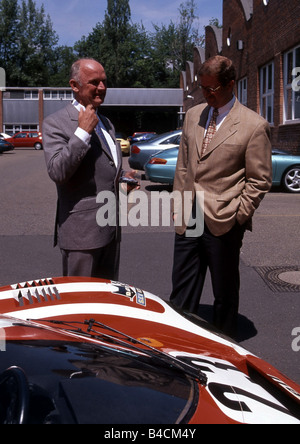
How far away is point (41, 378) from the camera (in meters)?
1.50

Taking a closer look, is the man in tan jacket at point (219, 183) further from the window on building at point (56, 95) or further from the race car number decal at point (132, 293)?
the window on building at point (56, 95)

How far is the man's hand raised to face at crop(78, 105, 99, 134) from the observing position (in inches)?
118

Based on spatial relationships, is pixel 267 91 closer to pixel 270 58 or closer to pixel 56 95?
pixel 270 58

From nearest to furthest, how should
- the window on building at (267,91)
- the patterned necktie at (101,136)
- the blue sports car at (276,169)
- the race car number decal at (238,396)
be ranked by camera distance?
the race car number decal at (238,396) < the patterned necktie at (101,136) < the blue sports car at (276,169) < the window on building at (267,91)

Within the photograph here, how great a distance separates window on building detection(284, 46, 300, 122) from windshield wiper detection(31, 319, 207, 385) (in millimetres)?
15396

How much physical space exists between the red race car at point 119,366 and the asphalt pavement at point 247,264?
4.72ft

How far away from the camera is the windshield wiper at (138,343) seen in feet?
6.24

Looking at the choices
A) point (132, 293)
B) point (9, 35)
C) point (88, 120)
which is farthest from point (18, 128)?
point (132, 293)

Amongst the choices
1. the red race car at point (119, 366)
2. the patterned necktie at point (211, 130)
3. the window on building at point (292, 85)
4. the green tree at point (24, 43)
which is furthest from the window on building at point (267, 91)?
the green tree at point (24, 43)

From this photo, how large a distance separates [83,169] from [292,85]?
1488cm

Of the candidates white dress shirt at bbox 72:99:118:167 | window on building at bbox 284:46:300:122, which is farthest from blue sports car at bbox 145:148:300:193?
white dress shirt at bbox 72:99:118:167

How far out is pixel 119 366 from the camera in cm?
175

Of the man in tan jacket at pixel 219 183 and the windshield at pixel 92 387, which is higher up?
the man in tan jacket at pixel 219 183
